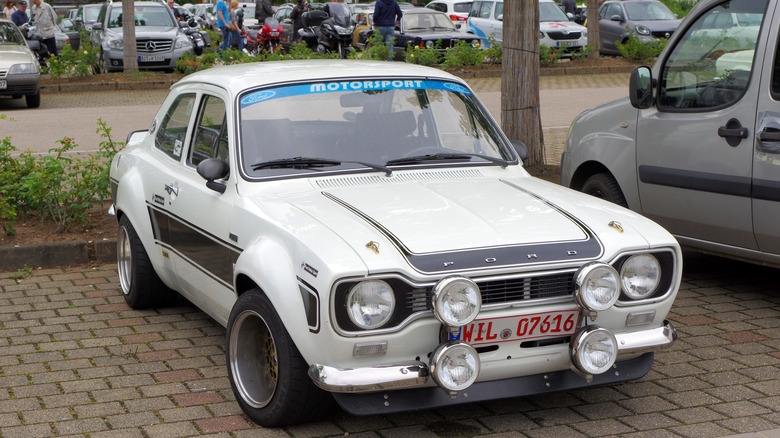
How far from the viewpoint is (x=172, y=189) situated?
5.66 meters

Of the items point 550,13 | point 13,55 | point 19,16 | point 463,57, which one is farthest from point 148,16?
point 550,13

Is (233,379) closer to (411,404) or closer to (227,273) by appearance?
(227,273)

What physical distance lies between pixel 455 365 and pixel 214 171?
175 cm

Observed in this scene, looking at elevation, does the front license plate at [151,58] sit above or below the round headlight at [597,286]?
below

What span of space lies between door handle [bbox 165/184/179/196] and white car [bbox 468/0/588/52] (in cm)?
1787

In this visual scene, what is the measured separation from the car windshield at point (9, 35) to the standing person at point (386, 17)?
23.8 feet

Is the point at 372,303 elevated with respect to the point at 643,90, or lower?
lower

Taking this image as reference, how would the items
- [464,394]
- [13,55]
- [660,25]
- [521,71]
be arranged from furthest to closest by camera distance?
[660,25]
[13,55]
[521,71]
[464,394]

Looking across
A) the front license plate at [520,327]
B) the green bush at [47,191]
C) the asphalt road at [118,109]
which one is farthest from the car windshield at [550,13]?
the front license plate at [520,327]

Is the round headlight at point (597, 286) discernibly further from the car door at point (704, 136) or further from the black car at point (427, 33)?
the black car at point (427, 33)

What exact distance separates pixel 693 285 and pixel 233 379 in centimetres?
368

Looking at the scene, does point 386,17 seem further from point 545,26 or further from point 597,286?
point 597,286

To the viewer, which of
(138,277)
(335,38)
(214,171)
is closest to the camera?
(214,171)

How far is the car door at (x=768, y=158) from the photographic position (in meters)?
5.88
